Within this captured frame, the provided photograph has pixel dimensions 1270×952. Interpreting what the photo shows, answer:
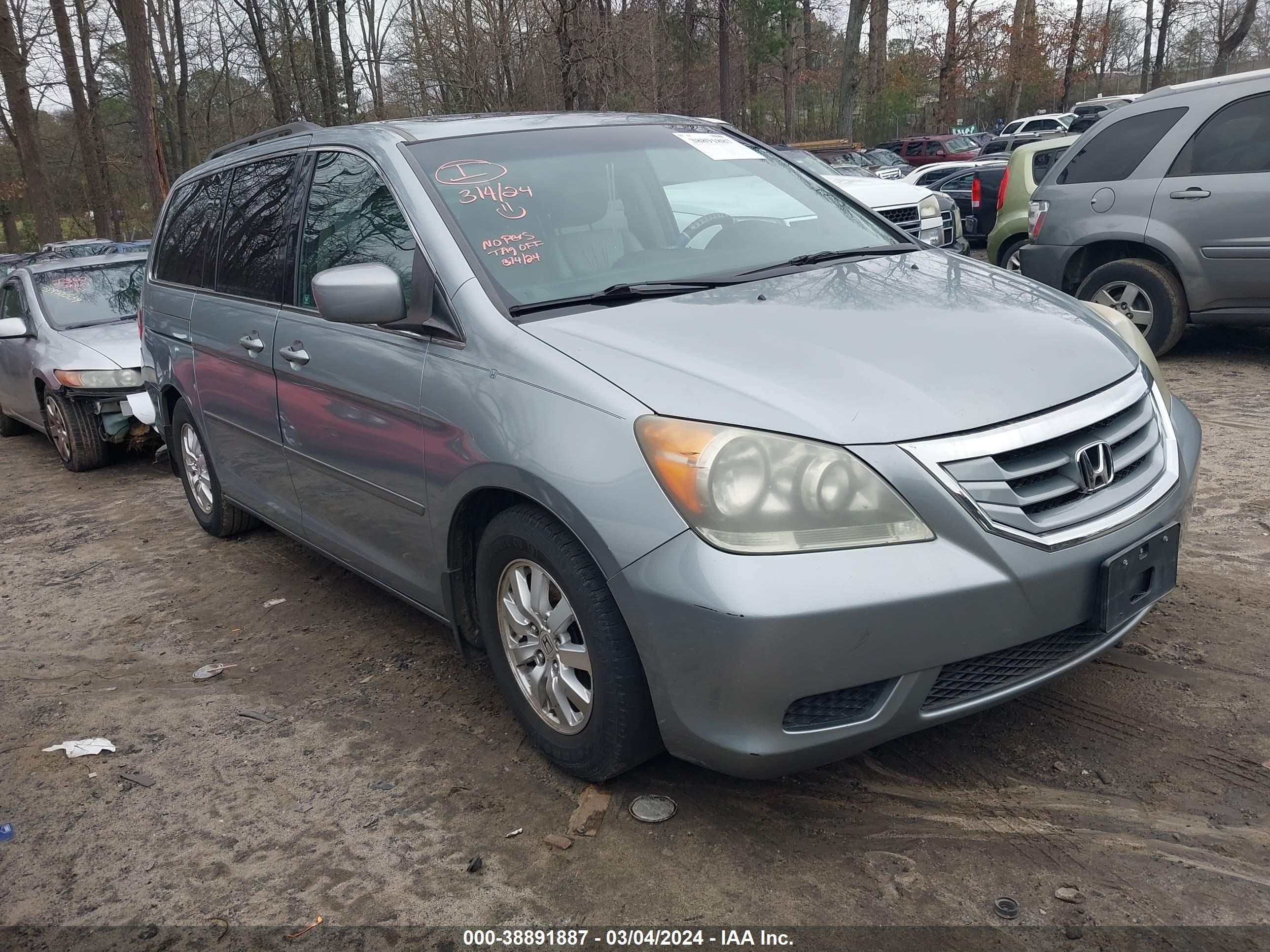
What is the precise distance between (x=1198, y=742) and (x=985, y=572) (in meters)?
1.07

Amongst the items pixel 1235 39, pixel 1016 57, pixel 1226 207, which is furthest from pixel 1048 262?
pixel 1016 57

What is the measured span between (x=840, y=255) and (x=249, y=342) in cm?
228

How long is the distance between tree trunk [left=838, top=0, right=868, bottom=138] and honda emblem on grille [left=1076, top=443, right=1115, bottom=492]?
3537cm

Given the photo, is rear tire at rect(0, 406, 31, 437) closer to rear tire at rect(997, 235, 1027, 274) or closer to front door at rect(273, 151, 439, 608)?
front door at rect(273, 151, 439, 608)

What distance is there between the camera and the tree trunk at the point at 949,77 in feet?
→ 144

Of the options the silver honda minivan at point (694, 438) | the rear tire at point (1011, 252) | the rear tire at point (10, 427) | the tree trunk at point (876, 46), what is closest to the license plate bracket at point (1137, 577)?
the silver honda minivan at point (694, 438)

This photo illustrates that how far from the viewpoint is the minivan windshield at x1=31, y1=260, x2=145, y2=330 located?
8.38 meters

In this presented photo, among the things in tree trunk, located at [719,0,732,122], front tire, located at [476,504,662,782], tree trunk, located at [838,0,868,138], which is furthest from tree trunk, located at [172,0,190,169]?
front tire, located at [476,504,662,782]

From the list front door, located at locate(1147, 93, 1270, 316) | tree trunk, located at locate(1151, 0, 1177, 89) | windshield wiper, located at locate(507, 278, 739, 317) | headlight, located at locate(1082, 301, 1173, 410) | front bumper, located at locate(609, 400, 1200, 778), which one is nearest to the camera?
front bumper, located at locate(609, 400, 1200, 778)

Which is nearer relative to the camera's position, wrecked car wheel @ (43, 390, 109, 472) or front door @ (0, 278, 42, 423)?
wrecked car wheel @ (43, 390, 109, 472)

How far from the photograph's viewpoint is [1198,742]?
9.57 ft

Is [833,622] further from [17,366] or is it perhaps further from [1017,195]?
[1017,195]

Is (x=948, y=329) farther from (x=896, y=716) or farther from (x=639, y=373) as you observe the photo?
(x=896, y=716)

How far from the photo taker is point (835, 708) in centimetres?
244
